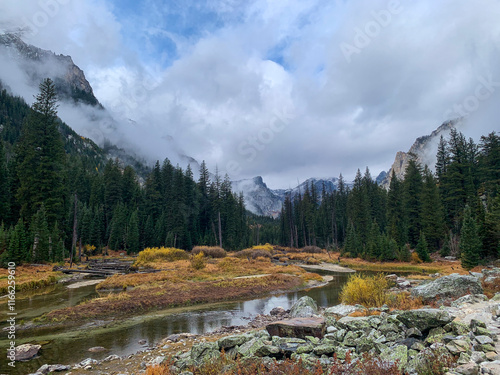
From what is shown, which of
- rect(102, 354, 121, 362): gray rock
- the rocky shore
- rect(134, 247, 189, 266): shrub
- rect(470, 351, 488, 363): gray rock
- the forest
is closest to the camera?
rect(470, 351, 488, 363): gray rock

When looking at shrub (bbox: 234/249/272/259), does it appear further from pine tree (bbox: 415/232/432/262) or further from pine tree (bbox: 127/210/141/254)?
pine tree (bbox: 415/232/432/262)

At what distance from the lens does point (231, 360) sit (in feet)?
23.2

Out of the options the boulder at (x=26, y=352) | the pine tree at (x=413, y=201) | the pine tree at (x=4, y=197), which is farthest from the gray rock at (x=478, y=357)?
the pine tree at (x=4, y=197)

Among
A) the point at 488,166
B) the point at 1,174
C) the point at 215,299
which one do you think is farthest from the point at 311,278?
the point at 1,174

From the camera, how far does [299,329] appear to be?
850 cm

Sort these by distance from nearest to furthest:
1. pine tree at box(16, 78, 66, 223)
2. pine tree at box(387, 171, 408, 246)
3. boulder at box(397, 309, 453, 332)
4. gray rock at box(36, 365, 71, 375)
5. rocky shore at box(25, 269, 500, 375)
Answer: rocky shore at box(25, 269, 500, 375) → boulder at box(397, 309, 453, 332) → gray rock at box(36, 365, 71, 375) → pine tree at box(16, 78, 66, 223) → pine tree at box(387, 171, 408, 246)

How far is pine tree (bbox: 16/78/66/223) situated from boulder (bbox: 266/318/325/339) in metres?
41.6

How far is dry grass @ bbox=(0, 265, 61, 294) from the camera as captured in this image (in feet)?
74.2

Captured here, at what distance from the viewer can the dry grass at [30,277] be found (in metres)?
22.6

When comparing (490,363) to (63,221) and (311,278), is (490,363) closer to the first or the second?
(311,278)

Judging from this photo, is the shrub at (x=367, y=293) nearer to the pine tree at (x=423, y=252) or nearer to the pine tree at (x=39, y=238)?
the pine tree at (x=423, y=252)

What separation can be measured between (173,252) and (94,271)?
45.9 ft

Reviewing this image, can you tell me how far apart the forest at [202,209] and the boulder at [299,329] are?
2807 cm

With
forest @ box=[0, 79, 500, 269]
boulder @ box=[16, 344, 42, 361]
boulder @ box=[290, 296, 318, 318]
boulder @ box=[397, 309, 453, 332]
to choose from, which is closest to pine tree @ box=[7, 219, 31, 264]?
forest @ box=[0, 79, 500, 269]
